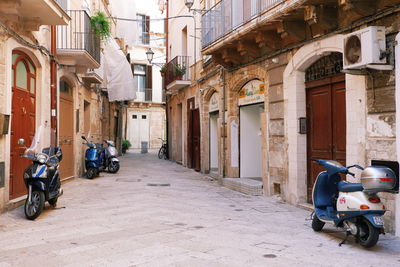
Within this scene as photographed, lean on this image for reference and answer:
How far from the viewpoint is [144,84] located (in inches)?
1305

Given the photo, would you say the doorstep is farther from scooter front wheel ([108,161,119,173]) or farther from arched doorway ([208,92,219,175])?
scooter front wheel ([108,161,119,173])

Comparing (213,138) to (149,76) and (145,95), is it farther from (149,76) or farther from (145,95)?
(149,76)

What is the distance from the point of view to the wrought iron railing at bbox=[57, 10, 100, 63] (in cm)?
1061

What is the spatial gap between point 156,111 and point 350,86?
93.4 feet

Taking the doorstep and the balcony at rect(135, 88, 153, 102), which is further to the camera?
the balcony at rect(135, 88, 153, 102)

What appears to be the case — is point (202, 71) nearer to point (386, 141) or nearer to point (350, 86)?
point (350, 86)

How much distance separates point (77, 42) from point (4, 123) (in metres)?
4.85

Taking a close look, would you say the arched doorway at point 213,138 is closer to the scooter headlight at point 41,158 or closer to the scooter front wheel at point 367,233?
the scooter headlight at point 41,158

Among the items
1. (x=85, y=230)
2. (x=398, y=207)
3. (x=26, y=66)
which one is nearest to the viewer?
(x=398, y=207)

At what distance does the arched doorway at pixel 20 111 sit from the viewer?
7664 mm

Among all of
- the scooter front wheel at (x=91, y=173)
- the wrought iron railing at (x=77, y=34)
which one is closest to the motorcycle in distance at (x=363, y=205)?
the wrought iron railing at (x=77, y=34)

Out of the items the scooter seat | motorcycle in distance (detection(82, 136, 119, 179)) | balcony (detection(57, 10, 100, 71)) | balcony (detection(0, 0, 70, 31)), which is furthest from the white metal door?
the scooter seat

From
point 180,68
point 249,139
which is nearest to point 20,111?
point 249,139

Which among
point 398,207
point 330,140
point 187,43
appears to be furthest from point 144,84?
point 398,207
